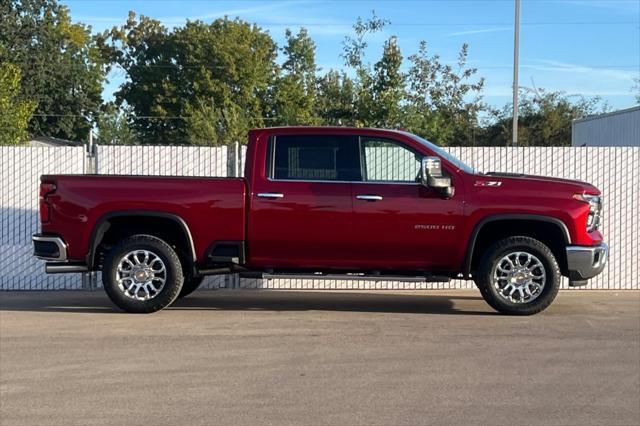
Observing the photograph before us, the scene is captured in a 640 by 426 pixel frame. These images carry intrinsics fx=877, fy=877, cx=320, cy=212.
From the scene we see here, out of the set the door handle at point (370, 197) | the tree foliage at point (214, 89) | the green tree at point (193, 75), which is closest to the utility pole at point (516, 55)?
the tree foliage at point (214, 89)

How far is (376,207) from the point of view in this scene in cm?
978

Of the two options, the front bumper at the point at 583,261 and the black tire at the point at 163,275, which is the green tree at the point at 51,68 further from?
the front bumper at the point at 583,261

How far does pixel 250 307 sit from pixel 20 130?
650 inches

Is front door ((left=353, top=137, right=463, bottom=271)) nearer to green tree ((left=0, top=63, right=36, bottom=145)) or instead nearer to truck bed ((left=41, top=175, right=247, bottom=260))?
truck bed ((left=41, top=175, right=247, bottom=260))

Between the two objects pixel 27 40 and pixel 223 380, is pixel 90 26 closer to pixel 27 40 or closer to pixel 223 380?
pixel 27 40

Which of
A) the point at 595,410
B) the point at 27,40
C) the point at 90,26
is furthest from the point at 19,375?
the point at 90,26

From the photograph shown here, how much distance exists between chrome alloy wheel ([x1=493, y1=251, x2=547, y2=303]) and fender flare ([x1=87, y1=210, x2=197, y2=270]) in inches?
137

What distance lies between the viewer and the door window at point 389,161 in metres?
9.95

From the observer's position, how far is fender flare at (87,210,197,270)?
9.98 meters

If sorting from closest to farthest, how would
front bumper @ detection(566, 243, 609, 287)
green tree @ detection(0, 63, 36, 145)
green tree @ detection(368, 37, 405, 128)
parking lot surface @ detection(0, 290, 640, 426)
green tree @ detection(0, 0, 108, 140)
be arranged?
parking lot surface @ detection(0, 290, 640, 426) → front bumper @ detection(566, 243, 609, 287) → green tree @ detection(368, 37, 405, 128) → green tree @ detection(0, 63, 36, 145) → green tree @ detection(0, 0, 108, 140)

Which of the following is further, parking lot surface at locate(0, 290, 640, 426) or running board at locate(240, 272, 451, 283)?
running board at locate(240, 272, 451, 283)

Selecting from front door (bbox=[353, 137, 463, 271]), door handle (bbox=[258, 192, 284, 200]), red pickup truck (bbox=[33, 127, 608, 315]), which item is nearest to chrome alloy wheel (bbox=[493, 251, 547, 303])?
red pickup truck (bbox=[33, 127, 608, 315])

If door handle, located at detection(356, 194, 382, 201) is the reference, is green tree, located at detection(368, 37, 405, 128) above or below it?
above

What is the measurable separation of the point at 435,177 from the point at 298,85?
106ft
